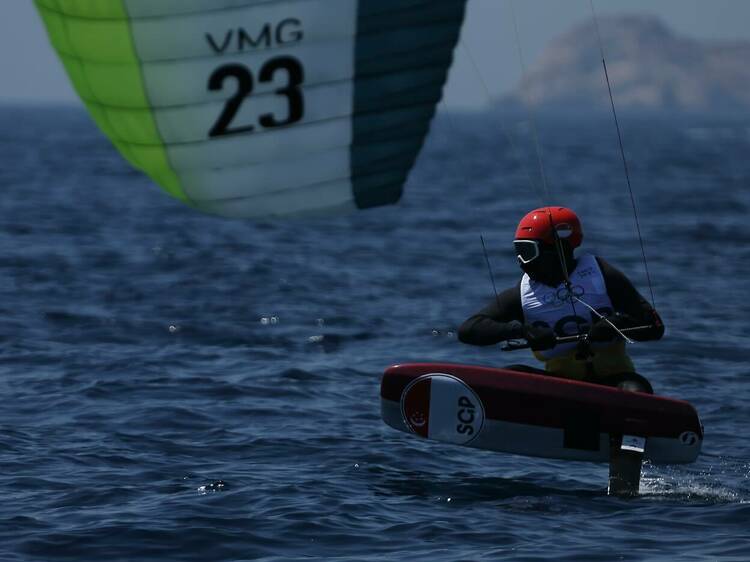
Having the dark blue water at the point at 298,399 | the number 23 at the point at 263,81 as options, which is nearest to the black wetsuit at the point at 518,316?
the dark blue water at the point at 298,399

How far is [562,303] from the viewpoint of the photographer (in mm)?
9078

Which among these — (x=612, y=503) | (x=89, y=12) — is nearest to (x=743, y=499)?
(x=612, y=503)

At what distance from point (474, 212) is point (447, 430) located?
883 inches

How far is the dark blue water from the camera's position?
8156mm

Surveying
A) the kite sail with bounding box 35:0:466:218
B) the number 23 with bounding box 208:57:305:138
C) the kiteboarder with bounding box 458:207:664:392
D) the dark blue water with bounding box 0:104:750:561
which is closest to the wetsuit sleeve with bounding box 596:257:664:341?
the kiteboarder with bounding box 458:207:664:392

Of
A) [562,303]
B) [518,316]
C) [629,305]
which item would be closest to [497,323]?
[518,316]

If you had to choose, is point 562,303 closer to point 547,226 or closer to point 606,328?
point 606,328

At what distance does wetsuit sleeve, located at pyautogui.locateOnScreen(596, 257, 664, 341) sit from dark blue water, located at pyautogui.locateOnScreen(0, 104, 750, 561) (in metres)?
1.04

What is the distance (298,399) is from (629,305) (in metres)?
3.83

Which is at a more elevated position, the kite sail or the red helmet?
the kite sail

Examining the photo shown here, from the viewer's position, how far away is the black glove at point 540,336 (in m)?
8.79

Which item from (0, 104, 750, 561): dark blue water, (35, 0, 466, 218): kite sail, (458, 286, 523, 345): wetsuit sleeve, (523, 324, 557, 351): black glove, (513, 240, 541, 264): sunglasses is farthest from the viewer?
(513, 240, 541, 264): sunglasses

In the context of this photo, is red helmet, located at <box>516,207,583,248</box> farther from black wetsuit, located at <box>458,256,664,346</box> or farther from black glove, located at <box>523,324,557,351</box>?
black glove, located at <box>523,324,557,351</box>

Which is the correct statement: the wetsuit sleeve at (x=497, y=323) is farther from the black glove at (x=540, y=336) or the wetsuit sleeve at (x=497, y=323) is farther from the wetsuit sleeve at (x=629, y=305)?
the wetsuit sleeve at (x=629, y=305)
